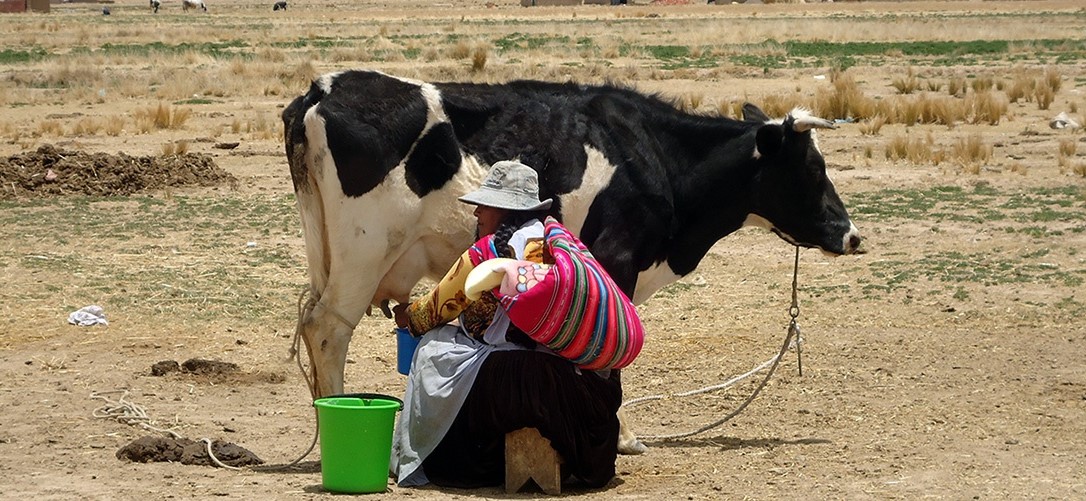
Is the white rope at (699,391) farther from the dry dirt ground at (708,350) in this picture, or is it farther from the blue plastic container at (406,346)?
the blue plastic container at (406,346)

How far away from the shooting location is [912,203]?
17.2m

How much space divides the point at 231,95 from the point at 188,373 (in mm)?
23719

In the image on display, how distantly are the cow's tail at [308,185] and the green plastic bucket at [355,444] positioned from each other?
1566 millimetres

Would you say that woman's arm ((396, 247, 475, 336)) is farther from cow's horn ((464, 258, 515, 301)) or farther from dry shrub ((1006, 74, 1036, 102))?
dry shrub ((1006, 74, 1036, 102))

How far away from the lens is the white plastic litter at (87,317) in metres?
11.7

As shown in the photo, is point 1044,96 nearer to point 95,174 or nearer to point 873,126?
point 873,126

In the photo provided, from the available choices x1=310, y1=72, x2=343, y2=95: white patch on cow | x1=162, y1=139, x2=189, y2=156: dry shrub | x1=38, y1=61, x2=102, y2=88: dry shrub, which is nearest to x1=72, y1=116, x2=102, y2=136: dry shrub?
x1=162, y1=139, x2=189, y2=156: dry shrub

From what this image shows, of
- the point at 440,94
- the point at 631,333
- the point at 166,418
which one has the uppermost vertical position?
the point at 440,94

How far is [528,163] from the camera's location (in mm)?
8562

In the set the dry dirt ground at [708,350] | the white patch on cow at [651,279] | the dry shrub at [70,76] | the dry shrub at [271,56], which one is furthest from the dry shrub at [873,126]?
the dry shrub at [271,56]

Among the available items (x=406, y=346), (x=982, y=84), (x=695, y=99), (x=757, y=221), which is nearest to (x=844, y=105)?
(x=695, y=99)

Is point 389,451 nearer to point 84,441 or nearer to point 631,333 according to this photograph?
point 631,333

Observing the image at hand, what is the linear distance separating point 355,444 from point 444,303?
831 millimetres

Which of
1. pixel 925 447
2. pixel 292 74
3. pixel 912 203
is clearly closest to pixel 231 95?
pixel 292 74
